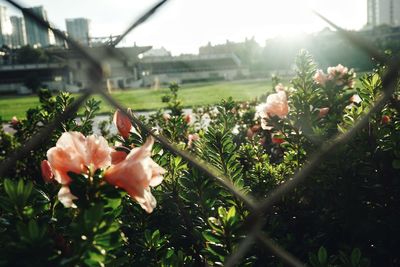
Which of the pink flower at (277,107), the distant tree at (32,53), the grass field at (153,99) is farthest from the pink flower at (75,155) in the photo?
the grass field at (153,99)

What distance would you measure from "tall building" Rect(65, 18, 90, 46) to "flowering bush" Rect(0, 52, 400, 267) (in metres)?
0.14

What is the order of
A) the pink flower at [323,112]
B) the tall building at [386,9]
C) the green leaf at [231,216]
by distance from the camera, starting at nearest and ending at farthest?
the green leaf at [231,216] → the tall building at [386,9] → the pink flower at [323,112]

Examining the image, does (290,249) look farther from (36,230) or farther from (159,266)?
(36,230)

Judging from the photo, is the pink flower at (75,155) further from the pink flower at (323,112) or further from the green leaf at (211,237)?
the pink flower at (323,112)

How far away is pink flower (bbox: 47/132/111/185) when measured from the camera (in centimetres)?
54

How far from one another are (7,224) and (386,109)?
972mm

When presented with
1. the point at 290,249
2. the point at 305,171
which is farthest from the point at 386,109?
the point at 305,171

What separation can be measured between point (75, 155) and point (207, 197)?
0.31 m

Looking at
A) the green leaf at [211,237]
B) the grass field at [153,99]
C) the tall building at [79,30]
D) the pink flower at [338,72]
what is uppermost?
the tall building at [79,30]

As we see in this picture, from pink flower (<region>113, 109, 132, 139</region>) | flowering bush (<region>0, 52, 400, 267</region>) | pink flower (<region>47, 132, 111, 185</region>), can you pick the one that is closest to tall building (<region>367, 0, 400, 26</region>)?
flowering bush (<region>0, 52, 400, 267</region>)

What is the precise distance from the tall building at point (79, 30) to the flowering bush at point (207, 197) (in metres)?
0.14

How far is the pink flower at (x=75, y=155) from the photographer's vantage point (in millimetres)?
543

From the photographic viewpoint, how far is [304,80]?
1.31 m

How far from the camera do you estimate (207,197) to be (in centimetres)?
79
